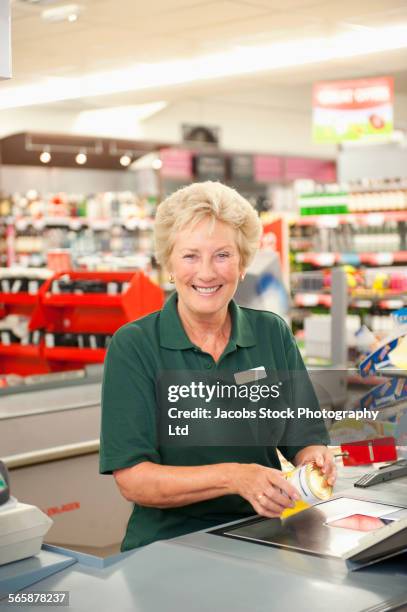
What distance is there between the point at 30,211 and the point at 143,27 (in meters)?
5.98

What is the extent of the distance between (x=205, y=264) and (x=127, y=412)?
426 mm

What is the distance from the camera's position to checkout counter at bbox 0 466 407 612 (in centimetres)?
169

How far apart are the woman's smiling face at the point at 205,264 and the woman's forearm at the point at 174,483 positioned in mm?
438

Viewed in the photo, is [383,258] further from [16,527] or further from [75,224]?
[16,527]

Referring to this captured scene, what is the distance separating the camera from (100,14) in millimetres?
7902

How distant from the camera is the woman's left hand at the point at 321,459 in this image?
2.12 meters

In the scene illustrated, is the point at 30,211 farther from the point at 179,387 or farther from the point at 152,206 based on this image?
the point at 179,387


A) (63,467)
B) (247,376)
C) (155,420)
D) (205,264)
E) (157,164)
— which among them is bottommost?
(63,467)

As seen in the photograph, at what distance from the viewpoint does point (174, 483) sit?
2199 mm

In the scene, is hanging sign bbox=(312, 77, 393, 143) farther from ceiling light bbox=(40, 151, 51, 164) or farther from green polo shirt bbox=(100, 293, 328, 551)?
green polo shirt bbox=(100, 293, 328, 551)

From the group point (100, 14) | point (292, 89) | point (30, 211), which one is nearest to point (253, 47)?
point (100, 14)

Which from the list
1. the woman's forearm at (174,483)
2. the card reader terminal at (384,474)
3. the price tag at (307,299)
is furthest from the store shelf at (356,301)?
the woman's forearm at (174,483)

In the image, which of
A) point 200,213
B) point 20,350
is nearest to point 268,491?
point 200,213

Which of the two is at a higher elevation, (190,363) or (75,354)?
(190,363)
